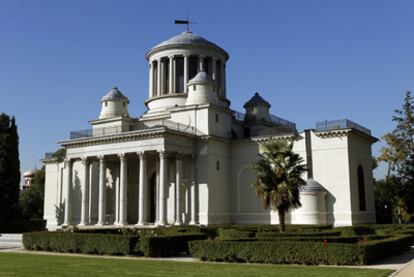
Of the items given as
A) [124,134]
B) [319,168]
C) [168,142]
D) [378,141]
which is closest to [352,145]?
[319,168]

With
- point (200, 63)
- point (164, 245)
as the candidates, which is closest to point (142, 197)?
point (164, 245)

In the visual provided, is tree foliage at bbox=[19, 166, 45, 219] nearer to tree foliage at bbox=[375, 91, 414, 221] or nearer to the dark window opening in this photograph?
the dark window opening

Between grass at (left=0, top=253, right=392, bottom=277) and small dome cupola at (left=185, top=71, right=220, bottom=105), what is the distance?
2636 centimetres

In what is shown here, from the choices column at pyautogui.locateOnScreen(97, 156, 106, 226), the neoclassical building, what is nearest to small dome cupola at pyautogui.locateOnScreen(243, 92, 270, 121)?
the neoclassical building

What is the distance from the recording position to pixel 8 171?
48.9 m

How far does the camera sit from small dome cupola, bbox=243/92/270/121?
51.5m

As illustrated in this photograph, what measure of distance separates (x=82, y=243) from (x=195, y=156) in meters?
18.4

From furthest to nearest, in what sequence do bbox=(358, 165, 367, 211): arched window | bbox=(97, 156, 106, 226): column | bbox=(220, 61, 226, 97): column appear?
bbox=(220, 61, 226, 97): column < bbox=(97, 156, 106, 226): column < bbox=(358, 165, 367, 211): arched window

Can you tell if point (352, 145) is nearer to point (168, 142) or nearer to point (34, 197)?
point (168, 142)

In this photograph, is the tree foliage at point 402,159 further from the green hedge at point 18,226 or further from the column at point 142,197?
the green hedge at point 18,226

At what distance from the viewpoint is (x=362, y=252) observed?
61.6 feet

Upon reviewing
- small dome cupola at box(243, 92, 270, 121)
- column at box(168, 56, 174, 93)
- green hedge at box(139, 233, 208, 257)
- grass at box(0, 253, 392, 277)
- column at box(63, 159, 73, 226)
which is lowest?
grass at box(0, 253, 392, 277)

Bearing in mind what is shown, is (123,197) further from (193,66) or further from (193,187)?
(193,66)

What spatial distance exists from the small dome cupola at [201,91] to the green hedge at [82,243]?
21350 mm
